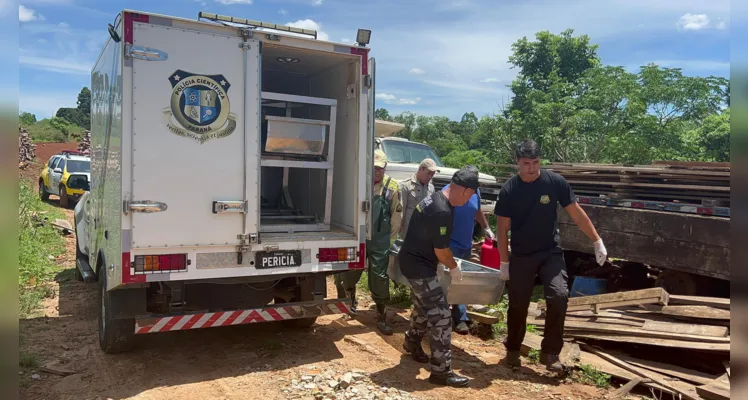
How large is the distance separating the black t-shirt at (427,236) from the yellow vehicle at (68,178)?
610 inches

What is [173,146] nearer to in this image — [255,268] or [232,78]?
[232,78]

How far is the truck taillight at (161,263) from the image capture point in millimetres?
4375

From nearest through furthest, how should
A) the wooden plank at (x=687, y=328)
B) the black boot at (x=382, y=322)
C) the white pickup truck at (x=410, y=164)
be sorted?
the wooden plank at (x=687, y=328) → the black boot at (x=382, y=322) → the white pickup truck at (x=410, y=164)

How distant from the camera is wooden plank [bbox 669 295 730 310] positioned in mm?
5047

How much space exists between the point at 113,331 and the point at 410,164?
314 inches

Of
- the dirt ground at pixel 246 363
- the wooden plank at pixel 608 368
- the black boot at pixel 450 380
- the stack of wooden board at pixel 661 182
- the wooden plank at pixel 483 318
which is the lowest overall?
the dirt ground at pixel 246 363

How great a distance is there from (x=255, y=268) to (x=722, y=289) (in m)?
4.89

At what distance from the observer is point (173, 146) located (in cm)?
444

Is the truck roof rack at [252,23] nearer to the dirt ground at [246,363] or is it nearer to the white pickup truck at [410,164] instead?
the dirt ground at [246,363]

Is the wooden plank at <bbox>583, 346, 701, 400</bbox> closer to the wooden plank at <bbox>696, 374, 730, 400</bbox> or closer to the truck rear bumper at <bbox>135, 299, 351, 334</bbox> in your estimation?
the wooden plank at <bbox>696, 374, 730, 400</bbox>

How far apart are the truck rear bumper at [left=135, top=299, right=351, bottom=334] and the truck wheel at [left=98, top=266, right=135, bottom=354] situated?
0.99 ft

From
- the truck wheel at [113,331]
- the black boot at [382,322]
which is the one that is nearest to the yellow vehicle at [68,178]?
the truck wheel at [113,331]

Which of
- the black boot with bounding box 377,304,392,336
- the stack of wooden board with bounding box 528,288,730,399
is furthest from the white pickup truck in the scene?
the stack of wooden board with bounding box 528,288,730,399

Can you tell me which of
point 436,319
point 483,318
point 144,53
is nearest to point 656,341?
point 483,318
